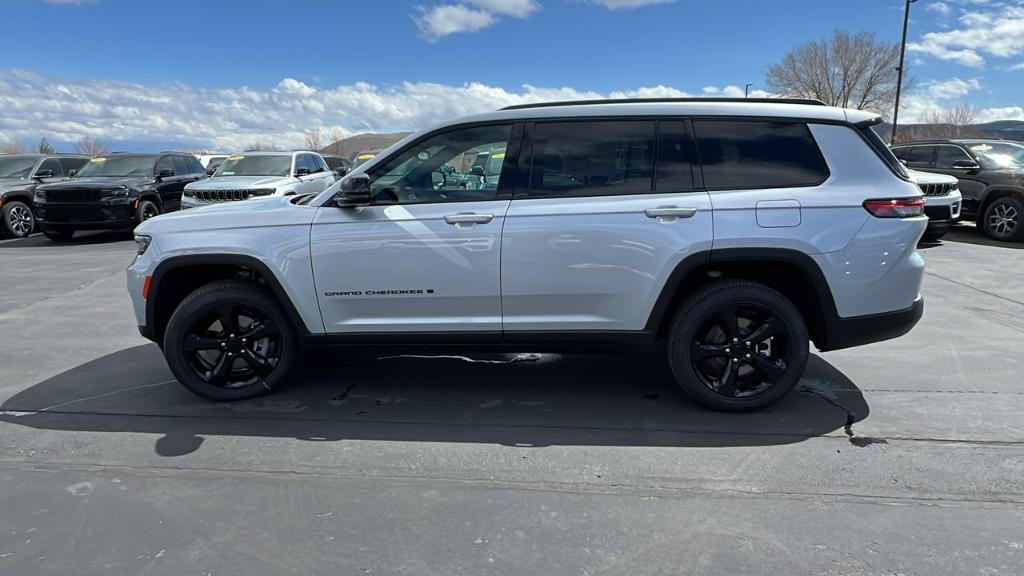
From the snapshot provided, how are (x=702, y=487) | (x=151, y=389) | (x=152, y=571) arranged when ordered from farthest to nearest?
1. (x=151, y=389)
2. (x=702, y=487)
3. (x=152, y=571)

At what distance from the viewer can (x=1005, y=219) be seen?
36.3 feet

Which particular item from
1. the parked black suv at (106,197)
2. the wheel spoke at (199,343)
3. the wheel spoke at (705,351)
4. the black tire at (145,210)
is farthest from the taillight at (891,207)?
the parked black suv at (106,197)

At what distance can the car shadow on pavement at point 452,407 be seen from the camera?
3.77 meters

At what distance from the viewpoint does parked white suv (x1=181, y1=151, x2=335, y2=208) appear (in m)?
10.8

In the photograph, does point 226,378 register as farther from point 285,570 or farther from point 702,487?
point 702,487

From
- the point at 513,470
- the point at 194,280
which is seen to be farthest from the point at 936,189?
the point at 194,280

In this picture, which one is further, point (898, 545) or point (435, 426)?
point (435, 426)

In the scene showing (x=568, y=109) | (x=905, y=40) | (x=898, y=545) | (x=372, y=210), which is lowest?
(x=898, y=545)

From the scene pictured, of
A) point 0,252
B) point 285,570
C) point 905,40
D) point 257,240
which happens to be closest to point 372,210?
point 257,240

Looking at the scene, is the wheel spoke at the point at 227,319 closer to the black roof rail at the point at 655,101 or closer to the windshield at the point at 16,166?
the black roof rail at the point at 655,101

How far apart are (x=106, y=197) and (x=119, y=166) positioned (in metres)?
1.66

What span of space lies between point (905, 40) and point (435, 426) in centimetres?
3020

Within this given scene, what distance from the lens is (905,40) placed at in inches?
1044

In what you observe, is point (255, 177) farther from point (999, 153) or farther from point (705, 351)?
point (999, 153)
